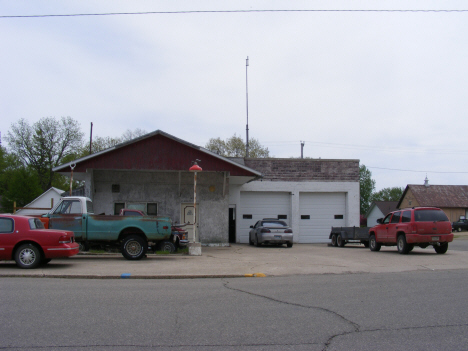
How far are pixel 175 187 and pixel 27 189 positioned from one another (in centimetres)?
3509

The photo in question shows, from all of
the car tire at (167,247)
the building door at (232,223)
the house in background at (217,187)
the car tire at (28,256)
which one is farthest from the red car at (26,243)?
the building door at (232,223)

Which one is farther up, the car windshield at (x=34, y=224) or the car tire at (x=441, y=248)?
the car windshield at (x=34, y=224)

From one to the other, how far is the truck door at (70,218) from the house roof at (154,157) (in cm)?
504

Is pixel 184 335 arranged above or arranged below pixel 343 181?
below

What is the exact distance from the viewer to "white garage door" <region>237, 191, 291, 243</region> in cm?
2833

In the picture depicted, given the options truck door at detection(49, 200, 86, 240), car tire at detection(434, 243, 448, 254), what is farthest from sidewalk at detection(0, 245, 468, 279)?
truck door at detection(49, 200, 86, 240)

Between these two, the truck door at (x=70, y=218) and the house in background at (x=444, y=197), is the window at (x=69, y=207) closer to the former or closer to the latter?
the truck door at (x=70, y=218)

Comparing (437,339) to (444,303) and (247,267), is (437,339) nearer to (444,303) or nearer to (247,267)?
(444,303)

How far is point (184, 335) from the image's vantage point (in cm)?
593

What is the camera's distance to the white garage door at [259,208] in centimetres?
2833

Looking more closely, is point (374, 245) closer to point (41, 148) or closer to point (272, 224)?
point (272, 224)

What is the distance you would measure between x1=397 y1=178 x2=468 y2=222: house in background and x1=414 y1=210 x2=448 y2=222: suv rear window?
145 feet

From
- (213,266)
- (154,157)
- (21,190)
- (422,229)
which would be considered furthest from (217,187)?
(21,190)

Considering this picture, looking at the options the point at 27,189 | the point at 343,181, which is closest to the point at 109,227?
the point at 343,181
